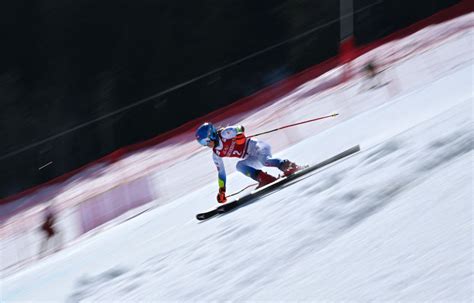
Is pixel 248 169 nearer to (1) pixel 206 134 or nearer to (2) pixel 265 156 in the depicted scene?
(2) pixel 265 156

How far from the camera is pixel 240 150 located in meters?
7.57

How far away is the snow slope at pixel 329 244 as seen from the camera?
3.78 metres

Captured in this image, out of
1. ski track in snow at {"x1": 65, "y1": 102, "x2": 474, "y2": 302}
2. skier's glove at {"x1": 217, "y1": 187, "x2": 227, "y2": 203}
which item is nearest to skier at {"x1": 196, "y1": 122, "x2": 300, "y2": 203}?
skier's glove at {"x1": 217, "y1": 187, "x2": 227, "y2": 203}

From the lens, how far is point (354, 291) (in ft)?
12.4

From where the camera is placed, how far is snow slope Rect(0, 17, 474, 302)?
378 centimetres

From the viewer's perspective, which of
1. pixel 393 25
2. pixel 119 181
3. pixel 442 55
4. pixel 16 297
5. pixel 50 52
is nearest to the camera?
pixel 16 297

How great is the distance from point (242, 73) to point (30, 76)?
495cm

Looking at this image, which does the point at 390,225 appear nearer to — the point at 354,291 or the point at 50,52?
the point at 354,291

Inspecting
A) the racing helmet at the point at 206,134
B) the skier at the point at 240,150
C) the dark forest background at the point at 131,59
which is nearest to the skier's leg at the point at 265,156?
the skier at the point at 240,150

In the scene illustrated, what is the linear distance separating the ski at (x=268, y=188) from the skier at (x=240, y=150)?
20 centimetres

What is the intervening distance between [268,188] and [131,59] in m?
10.9

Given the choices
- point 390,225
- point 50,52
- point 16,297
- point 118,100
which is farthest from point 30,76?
point 390,225

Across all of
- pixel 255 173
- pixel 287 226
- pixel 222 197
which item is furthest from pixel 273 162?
pixel 287 226

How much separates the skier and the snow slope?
69 cm
